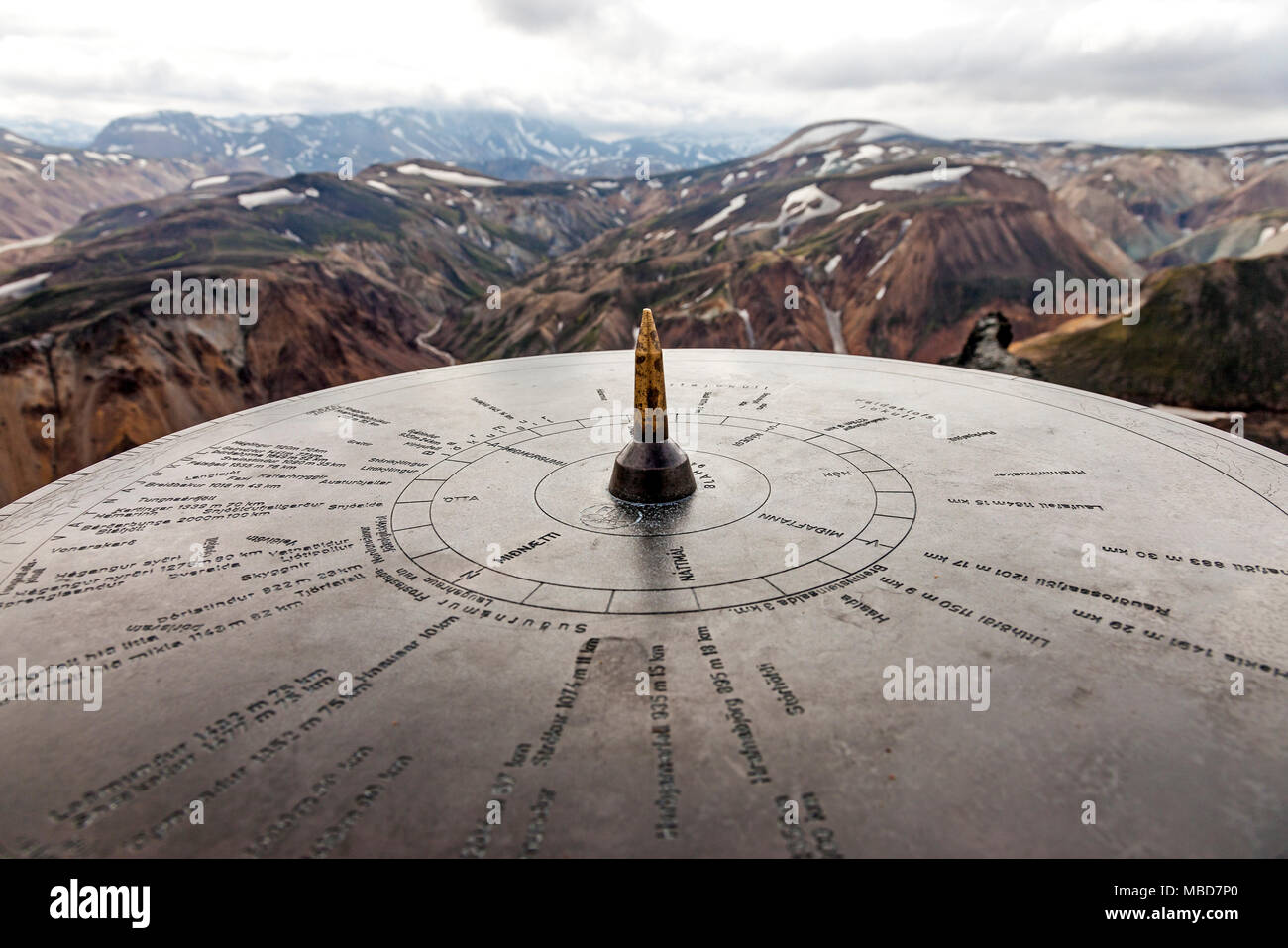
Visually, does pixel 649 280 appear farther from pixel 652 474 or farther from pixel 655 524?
pixel 655 524

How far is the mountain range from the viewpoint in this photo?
43594 mm

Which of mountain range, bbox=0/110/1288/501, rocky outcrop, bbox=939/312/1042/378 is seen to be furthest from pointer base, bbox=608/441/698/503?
mountain range, bbox=0/110/1288/501

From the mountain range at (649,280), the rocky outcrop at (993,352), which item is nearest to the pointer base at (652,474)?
the rocky outcrop at (993,352)

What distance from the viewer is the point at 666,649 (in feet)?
16.5

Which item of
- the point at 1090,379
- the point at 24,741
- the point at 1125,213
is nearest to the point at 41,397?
the point at 24,741

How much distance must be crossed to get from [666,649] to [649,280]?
83.2 meters

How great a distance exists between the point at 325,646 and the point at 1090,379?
49620 millimetres

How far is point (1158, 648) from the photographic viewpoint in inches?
193

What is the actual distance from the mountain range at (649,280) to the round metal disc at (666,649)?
39.4m

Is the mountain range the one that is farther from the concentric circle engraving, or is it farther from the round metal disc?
the round metal disc

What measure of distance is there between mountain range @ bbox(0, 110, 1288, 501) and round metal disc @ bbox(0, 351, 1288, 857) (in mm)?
39383

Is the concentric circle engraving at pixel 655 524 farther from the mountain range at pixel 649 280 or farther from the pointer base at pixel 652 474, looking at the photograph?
the mountain range at pixel 649 280

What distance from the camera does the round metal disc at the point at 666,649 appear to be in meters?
3.71

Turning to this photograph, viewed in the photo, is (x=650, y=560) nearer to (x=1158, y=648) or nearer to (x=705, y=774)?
(x=705, y=774)
